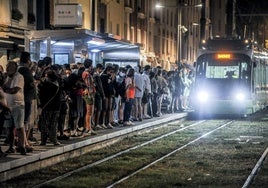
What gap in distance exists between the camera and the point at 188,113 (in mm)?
36500

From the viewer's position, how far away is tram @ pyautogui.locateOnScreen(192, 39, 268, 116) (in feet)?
111

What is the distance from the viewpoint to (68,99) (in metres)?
19.2

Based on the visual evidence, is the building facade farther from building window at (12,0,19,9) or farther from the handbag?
the handbag

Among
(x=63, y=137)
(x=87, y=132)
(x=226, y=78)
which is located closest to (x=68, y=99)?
(x=63, y=137)

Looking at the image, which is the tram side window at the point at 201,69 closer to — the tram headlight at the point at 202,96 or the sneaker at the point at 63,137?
the tram headlight at the point at 202,96

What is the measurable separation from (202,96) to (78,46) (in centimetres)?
664

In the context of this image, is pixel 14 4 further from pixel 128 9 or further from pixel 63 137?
pixel 128 9

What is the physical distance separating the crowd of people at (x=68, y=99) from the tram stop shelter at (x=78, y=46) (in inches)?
84.7

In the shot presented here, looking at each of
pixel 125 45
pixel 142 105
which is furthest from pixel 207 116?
pixel 142 105

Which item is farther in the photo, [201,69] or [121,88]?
[201,69]

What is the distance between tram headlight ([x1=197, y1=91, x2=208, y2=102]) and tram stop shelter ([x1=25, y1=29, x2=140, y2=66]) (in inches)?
126

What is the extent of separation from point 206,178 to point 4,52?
61.4 ft

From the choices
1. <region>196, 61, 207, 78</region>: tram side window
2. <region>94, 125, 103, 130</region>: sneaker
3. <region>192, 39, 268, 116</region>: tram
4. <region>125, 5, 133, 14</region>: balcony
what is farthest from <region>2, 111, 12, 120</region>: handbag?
<region>125, 5, 133, 14</region>: balcony

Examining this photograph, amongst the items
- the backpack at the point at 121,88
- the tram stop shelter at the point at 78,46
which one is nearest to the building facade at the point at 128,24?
the tram stop shelter at the point at 78,46
